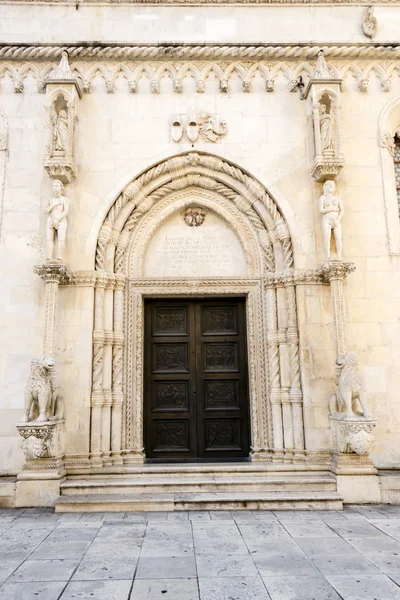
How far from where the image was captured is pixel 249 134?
809 centimetres

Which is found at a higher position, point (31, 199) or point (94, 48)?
point (94, 48)

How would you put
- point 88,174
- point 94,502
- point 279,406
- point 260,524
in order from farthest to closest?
1. point 88,174
2. point 279,406
3. point 94,502
4. point 260,524

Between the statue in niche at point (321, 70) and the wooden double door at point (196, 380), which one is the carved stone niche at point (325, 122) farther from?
the wooden double door at point (196, 380)

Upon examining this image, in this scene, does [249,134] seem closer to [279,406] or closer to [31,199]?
[31,199]

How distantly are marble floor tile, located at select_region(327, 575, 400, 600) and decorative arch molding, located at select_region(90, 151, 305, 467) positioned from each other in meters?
3.17

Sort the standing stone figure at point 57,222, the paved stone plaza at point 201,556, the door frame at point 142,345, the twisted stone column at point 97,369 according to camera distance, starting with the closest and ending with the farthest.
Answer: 1. the paved stone plaza at point 201,556
2. the twisted stone column at point 97,369
3. the standing stone figure at point 57,222
4. the door frame at point 142,345

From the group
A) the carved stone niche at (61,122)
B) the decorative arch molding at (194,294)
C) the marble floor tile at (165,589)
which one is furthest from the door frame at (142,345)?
the marble floor tile at (165,589)

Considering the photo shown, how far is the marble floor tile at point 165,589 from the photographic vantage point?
138 inches

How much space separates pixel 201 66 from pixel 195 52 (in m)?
0.25

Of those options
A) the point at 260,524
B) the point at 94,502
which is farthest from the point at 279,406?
the point at 94,502

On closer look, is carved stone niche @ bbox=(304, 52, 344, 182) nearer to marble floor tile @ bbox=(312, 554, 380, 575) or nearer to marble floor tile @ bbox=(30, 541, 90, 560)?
marble floor tile @ bbox=(312, 554, 380, 575)

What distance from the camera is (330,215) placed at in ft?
24.2

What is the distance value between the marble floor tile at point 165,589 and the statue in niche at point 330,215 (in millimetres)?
5122

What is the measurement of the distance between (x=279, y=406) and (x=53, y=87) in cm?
642
